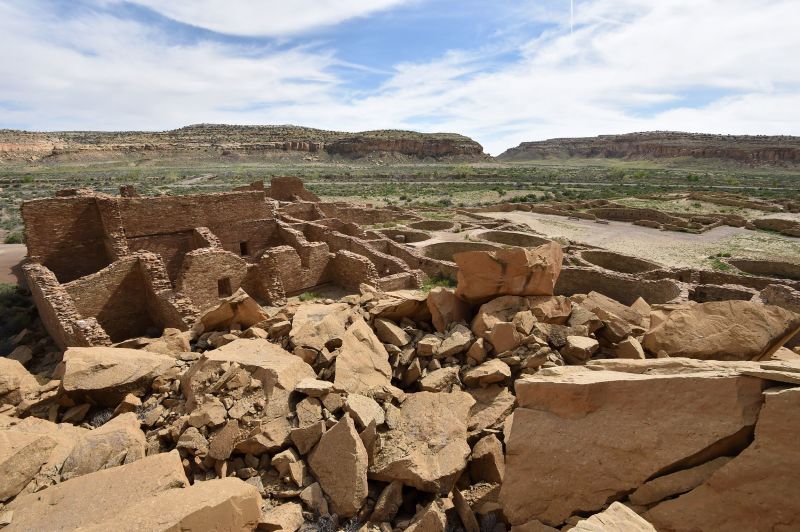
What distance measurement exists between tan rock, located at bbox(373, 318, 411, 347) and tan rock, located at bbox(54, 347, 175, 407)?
11.0ft

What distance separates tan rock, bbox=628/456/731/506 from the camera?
A: 3402 mm

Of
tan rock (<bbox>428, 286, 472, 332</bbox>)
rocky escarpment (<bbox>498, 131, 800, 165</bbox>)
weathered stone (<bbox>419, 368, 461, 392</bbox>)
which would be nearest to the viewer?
weathered stone (<bbox>419, 368, 461, 392</bbox>)

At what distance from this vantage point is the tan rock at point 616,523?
9.74ft

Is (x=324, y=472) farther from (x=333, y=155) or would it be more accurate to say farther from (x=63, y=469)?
(x=333, y=155)

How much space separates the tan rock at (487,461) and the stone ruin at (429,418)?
2cm

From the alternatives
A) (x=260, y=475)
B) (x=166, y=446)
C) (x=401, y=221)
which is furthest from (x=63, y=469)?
(x=401, y=221)

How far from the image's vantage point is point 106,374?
243 inches

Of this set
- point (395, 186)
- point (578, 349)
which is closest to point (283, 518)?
point (578, 349)

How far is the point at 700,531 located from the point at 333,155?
407ft

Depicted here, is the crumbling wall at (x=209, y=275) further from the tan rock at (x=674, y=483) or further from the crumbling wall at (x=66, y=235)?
the tan rock at (x=674, y=483)

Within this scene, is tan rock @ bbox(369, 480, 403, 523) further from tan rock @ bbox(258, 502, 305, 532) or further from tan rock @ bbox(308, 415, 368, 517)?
tan rock @ bbox(258, 502, 305, 532)

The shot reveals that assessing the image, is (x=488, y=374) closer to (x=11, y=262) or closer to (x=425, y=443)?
(x=425, y=443)

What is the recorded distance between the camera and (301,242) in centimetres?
1478

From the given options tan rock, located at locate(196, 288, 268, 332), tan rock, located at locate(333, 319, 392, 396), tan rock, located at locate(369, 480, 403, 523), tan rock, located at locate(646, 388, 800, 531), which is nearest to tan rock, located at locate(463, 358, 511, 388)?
tan rock, located at locate(333, 319, 392, 396)
